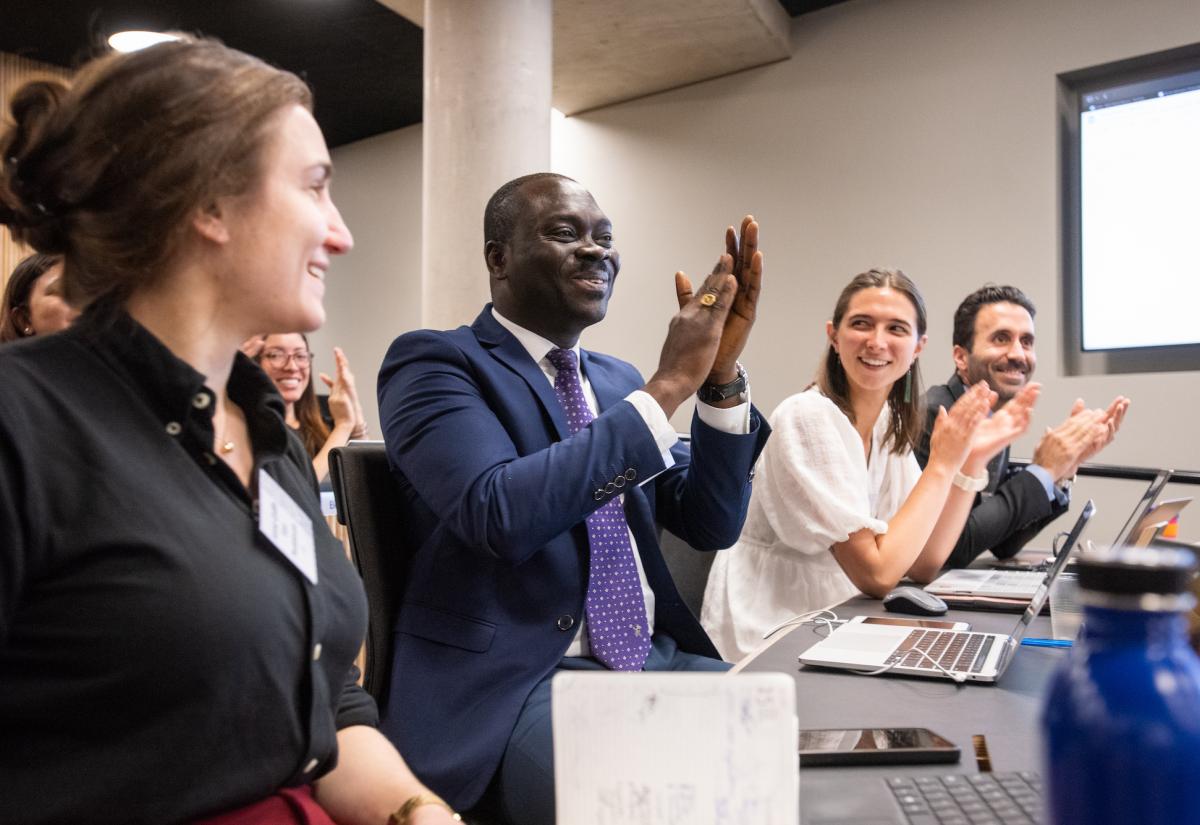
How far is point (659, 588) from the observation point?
5.47ft

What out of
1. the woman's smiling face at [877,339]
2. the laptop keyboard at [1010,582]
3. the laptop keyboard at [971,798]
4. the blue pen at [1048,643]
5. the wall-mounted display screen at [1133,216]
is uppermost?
the wall-mounted display screen at [1133,216]

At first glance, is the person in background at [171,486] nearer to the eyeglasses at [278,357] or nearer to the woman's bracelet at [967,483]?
the woman's bracelet at [967,483]

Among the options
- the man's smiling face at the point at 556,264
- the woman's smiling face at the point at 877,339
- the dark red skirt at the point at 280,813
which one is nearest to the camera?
the dark red skirt at the point at 280,813

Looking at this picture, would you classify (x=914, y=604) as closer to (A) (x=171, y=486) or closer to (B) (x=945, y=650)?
(B) (x=945, y=650)

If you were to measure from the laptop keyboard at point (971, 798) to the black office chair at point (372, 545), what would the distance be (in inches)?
35.2

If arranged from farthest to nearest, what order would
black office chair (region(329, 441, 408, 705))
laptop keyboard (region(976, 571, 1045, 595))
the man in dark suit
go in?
the man in dark suit → laptop keyboard (region(976, 571, 1045, 595)) → black office chair (region(329, 441, 408, 705))

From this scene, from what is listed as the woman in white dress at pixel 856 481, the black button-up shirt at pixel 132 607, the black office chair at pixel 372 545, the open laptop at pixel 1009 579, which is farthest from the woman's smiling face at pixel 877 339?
the black button-up shirt at pixel 132 607

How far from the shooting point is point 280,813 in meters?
0.84

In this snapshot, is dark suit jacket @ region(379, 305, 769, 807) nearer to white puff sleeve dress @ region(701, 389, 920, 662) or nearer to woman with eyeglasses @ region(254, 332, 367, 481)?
white puff sleeve dress @ region(701, 389, 920, 662)

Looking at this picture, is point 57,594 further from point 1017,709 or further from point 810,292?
point 810,292

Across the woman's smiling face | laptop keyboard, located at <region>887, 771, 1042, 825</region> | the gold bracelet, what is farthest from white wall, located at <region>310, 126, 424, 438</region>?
laptop keyboard, located at <region>887, 771, 1042, 825</region>

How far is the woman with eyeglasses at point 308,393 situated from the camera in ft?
11.4

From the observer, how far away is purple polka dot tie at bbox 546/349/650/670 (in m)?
1.49

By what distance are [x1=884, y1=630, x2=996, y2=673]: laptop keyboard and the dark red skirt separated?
698 mm
